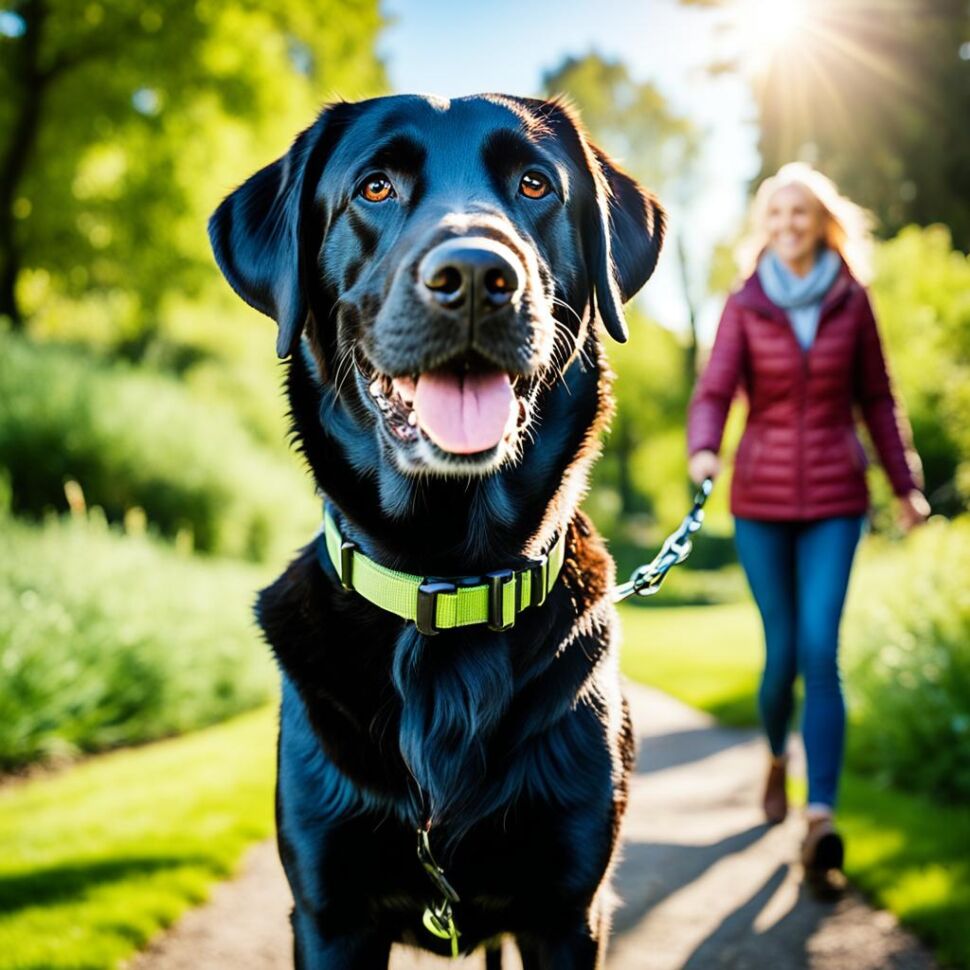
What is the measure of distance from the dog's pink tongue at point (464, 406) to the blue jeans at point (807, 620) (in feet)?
6.83

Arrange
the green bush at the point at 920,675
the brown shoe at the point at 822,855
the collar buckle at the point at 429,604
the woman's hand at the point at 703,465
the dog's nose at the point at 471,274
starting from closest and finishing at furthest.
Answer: the dog's nose at the point at 471,274, the collar buckle at the point at 429,604, the brown shoe at the point at 822,855, the woman's hand at the point at 703,465, the green bush at the point at 920,675

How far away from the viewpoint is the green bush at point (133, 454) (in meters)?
7.71

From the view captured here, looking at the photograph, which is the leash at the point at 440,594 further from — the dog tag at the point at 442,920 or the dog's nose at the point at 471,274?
the dog's nose at the point at 471,274

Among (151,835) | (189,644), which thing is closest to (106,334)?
(189,644)

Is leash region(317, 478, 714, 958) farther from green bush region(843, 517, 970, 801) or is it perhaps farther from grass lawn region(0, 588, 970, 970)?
green bush region(843, 517, 970, 801)

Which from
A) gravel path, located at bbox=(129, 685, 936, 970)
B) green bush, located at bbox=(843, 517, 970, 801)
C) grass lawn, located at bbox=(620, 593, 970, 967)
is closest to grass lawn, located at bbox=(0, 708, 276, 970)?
gravel path, located at bbox=(129, 685, 936, 970)

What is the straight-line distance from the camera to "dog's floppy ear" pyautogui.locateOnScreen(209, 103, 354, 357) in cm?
208

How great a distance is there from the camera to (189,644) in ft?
21.4

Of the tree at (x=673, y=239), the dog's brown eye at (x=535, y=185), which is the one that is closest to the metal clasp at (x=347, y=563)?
the dog's brown eye at (x=535, y=185)

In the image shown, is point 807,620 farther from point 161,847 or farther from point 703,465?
point 161,847

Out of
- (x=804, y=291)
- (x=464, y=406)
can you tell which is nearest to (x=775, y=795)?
(x=804, y=291)

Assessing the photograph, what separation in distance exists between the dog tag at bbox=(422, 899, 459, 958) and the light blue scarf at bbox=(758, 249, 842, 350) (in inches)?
103

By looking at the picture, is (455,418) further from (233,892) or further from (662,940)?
Answer: (233,892)

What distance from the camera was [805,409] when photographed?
367cm
